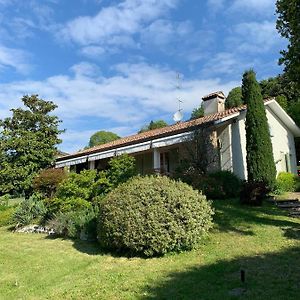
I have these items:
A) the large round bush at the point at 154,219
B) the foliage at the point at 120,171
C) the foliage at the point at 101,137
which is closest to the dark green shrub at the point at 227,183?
the foliage at the point at 120,171

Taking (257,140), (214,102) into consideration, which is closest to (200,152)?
(257,140)

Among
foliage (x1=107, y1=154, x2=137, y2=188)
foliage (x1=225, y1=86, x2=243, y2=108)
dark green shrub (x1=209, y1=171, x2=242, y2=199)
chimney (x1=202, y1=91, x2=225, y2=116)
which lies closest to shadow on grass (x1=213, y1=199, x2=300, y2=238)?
dark green shrub (x1=209, y1=171, x2=242, y2=199)

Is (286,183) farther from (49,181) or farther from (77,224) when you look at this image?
(49,181)

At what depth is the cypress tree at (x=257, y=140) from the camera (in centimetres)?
2288

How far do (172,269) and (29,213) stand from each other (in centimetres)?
1169

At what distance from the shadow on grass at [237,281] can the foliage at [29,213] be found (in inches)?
461

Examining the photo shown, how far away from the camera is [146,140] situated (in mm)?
27297

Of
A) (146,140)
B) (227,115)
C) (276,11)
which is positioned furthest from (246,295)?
(146,140)

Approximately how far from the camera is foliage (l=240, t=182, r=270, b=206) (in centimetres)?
1824

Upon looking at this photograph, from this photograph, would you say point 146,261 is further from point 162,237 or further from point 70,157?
point 70,157

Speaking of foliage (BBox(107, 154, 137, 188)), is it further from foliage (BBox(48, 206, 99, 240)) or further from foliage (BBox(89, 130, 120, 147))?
foliage (BBox(89, 130, 120, 147))

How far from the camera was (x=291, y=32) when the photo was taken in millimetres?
14688

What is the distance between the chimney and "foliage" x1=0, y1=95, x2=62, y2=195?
15.1 metres

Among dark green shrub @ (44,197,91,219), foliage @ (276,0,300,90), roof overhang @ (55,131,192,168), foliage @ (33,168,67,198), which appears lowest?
dark green shrub @ (44,197,91,219)
